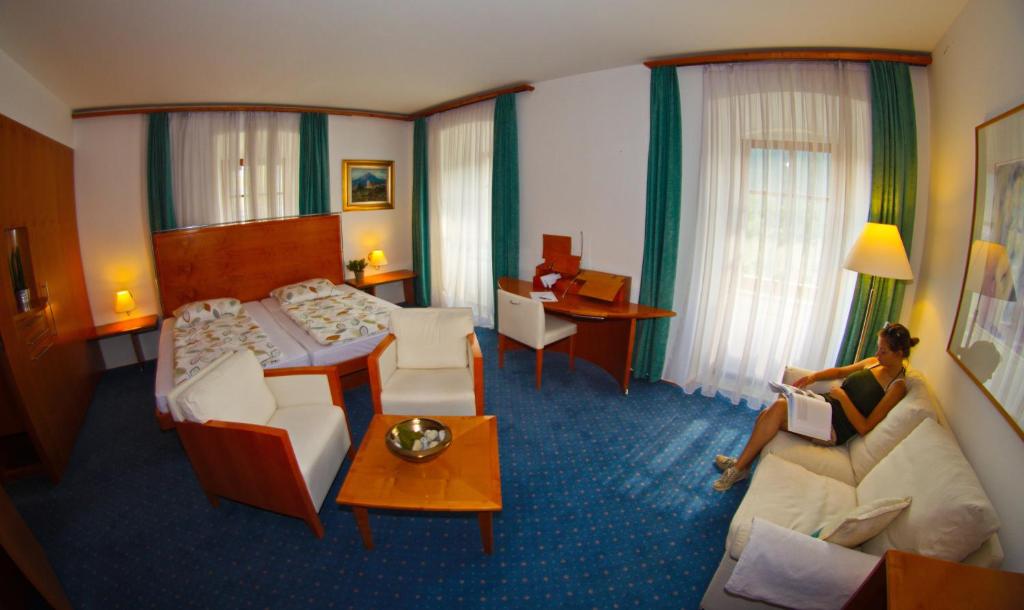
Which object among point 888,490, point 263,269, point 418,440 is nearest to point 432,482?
point 418,440

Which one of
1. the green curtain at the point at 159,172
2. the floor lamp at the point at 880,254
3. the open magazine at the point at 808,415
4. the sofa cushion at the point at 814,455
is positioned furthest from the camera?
the green curtain at the point at 159,172

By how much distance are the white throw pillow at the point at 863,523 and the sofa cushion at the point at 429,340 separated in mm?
2440

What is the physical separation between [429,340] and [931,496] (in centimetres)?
294

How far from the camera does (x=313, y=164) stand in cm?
512

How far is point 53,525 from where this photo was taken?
2.40 meters

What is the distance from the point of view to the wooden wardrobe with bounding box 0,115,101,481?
2523 millimetres

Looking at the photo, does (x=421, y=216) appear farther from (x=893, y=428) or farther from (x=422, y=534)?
(x=893, y=428)

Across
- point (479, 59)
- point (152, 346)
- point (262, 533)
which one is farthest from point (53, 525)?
point (479, 59)

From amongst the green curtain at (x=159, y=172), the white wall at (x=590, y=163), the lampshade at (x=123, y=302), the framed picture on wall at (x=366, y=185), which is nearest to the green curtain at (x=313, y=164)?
the framed picture on wall at (x=366, y=185)

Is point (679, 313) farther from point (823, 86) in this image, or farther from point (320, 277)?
point (320, 277)

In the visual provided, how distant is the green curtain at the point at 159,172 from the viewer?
168 inches

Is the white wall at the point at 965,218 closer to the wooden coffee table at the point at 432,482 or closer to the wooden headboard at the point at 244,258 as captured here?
the wooden coffee table at the point at 432,482

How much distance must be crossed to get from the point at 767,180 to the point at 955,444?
208 cm

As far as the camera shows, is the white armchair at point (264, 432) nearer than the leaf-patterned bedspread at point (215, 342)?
Yes
